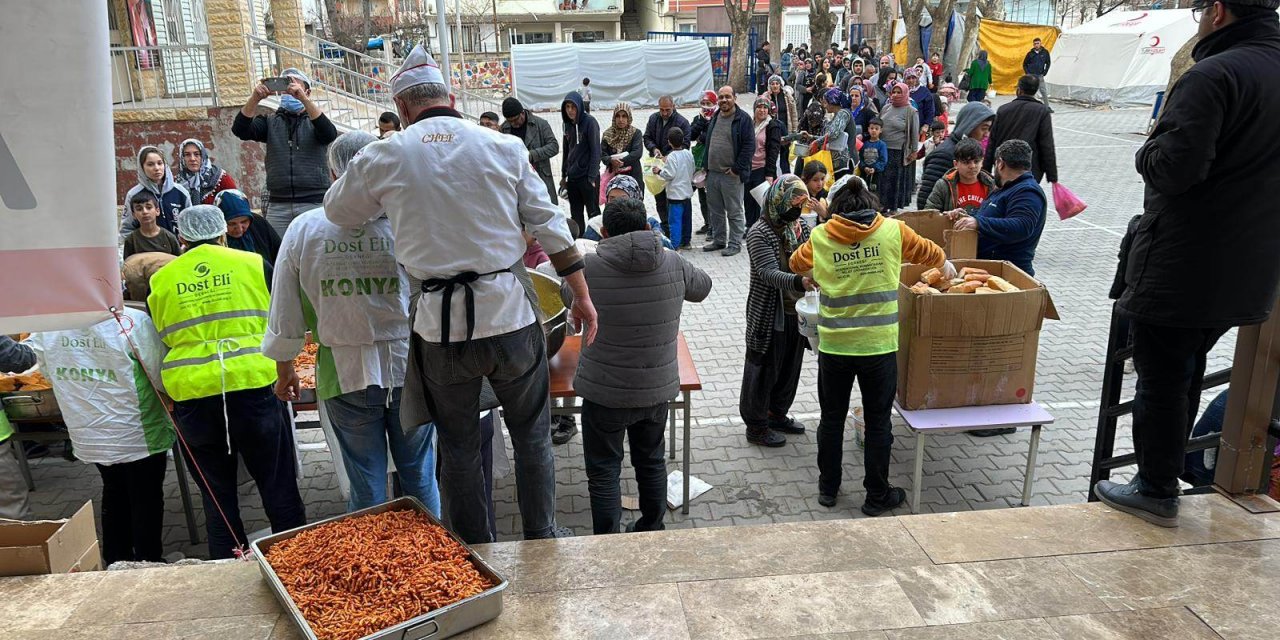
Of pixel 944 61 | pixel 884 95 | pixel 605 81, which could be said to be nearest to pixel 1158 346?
pixel 884 95

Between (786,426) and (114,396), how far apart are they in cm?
405

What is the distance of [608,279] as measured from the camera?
390 cm

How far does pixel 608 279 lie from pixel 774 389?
7.38 ft

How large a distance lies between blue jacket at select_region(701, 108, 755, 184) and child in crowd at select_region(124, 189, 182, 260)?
6222 mm

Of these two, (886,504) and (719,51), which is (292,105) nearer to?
(886,504)

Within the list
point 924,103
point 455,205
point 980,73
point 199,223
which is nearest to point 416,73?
point 455,205

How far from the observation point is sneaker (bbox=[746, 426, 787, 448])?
575 cm

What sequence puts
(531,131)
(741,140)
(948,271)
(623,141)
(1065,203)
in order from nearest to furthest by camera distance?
1. (948,271)
2. (1065,203)
3. (531,131)
4. (741,140)
5. (623,141)

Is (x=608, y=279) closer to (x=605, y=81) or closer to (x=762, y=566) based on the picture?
(x=762, y=566)

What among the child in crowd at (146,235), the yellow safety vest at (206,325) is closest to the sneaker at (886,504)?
the yellow safety vest at (206,325)

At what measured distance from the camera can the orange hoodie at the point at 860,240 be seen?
173 inches

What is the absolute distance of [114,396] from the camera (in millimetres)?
4043

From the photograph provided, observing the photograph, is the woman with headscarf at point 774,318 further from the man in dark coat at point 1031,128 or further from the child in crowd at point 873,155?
the child in crowd at point 873,155

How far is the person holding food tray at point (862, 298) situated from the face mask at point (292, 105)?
468 centimetres
